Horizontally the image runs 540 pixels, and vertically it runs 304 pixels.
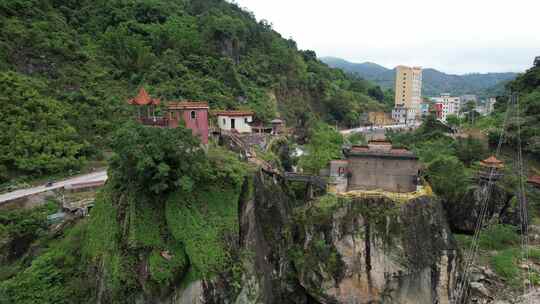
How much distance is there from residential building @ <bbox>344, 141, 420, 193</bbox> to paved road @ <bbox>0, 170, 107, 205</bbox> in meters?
19.6

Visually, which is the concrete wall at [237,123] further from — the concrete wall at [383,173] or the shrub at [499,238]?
the shrub at [499,238]

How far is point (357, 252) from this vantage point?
16.3 metres

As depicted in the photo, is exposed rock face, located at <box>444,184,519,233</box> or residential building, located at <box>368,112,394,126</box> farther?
residential building, located at <box>368,112,394,126</box>

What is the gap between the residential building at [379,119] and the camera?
65.9 m

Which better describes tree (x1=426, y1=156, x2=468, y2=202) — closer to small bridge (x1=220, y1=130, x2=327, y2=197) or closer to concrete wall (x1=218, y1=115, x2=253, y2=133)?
small bridge (x1=220, y1=130, x2=327, y2=197)

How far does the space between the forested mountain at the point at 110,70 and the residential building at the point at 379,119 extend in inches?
649

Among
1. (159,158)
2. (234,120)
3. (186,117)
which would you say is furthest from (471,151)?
(159,158)

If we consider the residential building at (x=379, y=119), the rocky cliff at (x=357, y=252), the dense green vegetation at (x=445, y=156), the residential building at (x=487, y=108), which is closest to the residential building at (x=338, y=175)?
the rocky cliff at (x=357, y=252)

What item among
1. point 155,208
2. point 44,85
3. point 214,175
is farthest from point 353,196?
point 44,85

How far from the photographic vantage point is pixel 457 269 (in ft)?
53.9

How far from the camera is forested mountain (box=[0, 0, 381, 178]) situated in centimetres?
2336

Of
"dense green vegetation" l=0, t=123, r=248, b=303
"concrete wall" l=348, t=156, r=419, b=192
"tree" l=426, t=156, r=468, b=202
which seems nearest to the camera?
"dense green vegetation" l=0, t=123, r=248, b=303

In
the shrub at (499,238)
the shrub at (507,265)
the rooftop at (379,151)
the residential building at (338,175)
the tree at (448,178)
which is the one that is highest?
the rooftop at (379,151)

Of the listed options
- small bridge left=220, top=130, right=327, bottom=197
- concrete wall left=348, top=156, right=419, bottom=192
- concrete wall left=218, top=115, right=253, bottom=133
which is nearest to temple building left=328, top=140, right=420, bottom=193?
concrete wall left=348, top=156, right=419, bottom=192
